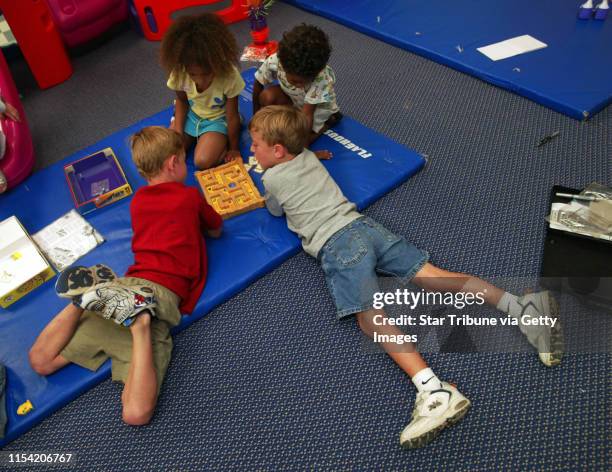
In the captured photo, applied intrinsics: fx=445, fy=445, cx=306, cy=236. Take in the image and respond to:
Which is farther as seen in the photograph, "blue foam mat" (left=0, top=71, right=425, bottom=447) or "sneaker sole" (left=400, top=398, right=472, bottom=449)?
"blue foam mat" (left=0, top=71, right=425, bottom=447)

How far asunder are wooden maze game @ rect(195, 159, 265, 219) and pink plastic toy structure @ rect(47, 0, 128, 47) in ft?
6.85

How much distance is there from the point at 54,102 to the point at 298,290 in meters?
2.56

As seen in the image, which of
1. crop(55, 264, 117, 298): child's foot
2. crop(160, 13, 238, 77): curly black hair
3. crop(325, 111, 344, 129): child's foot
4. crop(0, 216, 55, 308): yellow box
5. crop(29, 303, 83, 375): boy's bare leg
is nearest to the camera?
crop(55, 264, 117, 298): child's foot

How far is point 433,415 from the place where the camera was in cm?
142

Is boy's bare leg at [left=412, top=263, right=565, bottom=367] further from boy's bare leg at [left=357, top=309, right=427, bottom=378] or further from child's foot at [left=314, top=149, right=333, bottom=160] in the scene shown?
child's foot at [left=314, top=149, right=333, bottom=160]

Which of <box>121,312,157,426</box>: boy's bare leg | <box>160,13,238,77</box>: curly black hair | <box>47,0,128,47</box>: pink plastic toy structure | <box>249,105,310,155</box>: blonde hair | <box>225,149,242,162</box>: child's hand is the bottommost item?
<box>121,312,157,426</box>: boy's bare leg

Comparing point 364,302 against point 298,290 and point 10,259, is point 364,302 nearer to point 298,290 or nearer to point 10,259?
point 298,290

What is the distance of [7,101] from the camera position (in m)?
2.55

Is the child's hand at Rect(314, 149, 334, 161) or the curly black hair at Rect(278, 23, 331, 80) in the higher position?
the curly black hair at Rect(278, 23, 331, 80)

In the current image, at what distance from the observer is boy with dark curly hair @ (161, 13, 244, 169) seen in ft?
6.61

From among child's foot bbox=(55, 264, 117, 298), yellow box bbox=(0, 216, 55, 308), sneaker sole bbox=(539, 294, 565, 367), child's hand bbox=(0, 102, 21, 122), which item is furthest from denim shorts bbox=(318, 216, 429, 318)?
child's hand bbox=(0, 102, 21, 122)

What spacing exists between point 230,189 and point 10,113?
4.40ft

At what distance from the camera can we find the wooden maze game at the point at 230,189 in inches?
83.4

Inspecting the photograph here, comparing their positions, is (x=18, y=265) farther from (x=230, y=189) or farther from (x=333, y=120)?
(x=333, y=120)
